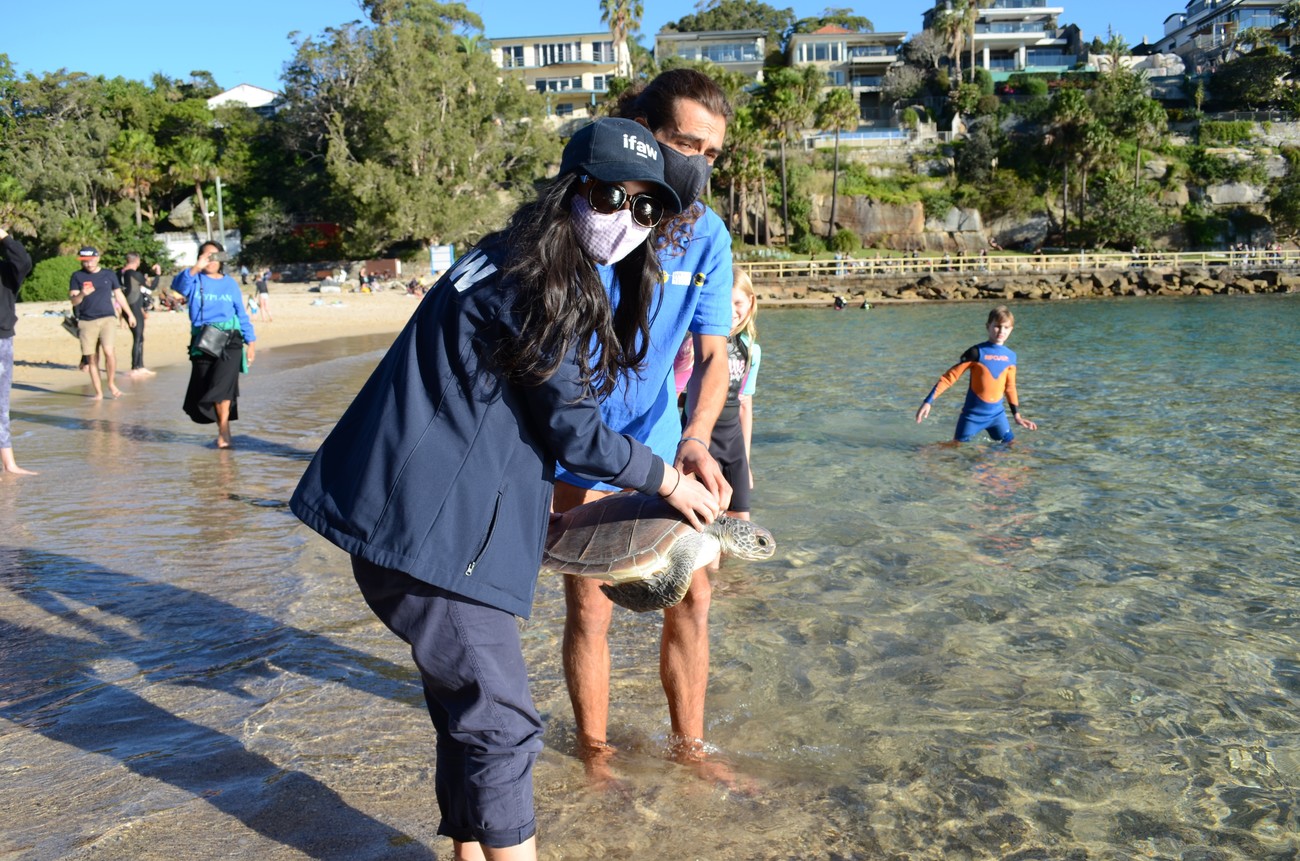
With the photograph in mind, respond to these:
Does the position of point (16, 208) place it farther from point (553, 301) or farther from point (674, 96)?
point (553, 301)

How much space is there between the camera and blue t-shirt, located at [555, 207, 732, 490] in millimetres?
2939

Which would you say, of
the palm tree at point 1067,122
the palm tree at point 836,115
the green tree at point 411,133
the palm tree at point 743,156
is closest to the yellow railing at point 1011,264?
the palm tree at point 743,156

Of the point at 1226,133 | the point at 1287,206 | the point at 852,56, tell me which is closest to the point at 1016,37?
the point at 852,56

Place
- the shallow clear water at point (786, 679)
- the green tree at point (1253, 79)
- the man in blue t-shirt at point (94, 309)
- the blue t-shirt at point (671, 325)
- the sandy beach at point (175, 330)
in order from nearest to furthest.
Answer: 1. the blue t-shirt at point (671, 325)
2. the shallow clear water at point (786, 679)
3. the man in blue t-shirt at point (94, 309)
4. the sandy beach at point (175, 330)
5. the green tree at point (1253, 79)

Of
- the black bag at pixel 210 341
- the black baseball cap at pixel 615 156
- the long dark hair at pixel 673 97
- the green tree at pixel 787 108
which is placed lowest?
the black bag at pixel 210 341

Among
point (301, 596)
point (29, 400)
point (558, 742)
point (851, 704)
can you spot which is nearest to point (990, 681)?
point (851, 704)

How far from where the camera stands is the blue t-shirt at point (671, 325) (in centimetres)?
294

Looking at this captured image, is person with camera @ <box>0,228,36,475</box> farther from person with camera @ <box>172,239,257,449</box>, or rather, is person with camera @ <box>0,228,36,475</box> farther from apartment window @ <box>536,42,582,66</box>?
apartment window @ <box>536,42,582,66</box>

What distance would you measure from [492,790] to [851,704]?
2260mm

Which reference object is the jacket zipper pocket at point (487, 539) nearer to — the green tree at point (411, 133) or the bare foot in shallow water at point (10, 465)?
the bare foot in shallow water at point (10, 465)

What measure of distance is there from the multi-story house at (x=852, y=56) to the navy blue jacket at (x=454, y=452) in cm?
8915

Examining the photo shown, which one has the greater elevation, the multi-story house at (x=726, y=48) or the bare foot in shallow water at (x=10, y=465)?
the multi-story house at (x=726, y=48)

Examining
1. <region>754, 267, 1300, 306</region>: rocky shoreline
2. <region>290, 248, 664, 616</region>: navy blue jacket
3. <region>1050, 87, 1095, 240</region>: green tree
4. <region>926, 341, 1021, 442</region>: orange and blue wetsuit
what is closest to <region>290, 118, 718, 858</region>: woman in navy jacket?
<region>290, 248, 664, 616</region>: navy blue jacket

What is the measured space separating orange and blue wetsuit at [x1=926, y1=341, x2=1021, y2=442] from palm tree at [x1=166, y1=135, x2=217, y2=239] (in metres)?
59.8
